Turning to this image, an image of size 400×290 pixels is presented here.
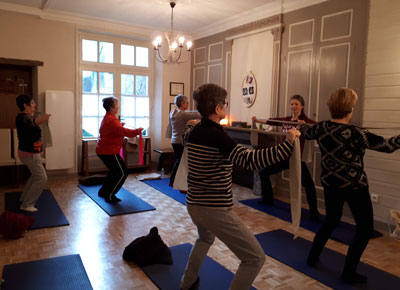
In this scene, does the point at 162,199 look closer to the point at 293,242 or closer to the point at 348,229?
the point at 293,242

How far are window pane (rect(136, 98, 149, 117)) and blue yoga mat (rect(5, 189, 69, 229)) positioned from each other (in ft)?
8.86

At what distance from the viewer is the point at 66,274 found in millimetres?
2635

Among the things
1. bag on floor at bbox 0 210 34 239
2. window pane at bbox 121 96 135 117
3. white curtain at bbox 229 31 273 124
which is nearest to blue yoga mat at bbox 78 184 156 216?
bag on floor at bbox 0 210 34 239

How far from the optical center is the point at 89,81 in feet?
21.7

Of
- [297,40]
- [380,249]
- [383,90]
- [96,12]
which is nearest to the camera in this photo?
[380,249]

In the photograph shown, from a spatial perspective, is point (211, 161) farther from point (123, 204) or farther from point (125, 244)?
point (123, 204)

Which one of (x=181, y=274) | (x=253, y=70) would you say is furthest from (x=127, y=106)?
(x=181, y=274)

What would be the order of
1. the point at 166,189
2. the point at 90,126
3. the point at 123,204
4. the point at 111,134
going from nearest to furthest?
the point at 111,134
the point at 123,204
the point at 166,189
the point at 90,126

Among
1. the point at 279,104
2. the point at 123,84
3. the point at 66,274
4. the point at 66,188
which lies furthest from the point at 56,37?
the point at 66,274

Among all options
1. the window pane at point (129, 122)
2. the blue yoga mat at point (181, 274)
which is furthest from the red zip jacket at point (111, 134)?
the window pane at point (129, 122)

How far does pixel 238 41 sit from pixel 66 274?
4.69m

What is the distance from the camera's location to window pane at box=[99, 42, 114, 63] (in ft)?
22.0

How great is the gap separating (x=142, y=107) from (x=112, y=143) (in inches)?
114

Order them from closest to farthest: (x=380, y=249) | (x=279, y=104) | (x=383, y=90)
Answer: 1. (x=380, y=249)
2. (x=383, y=90)
3. (x=279, y=104)
